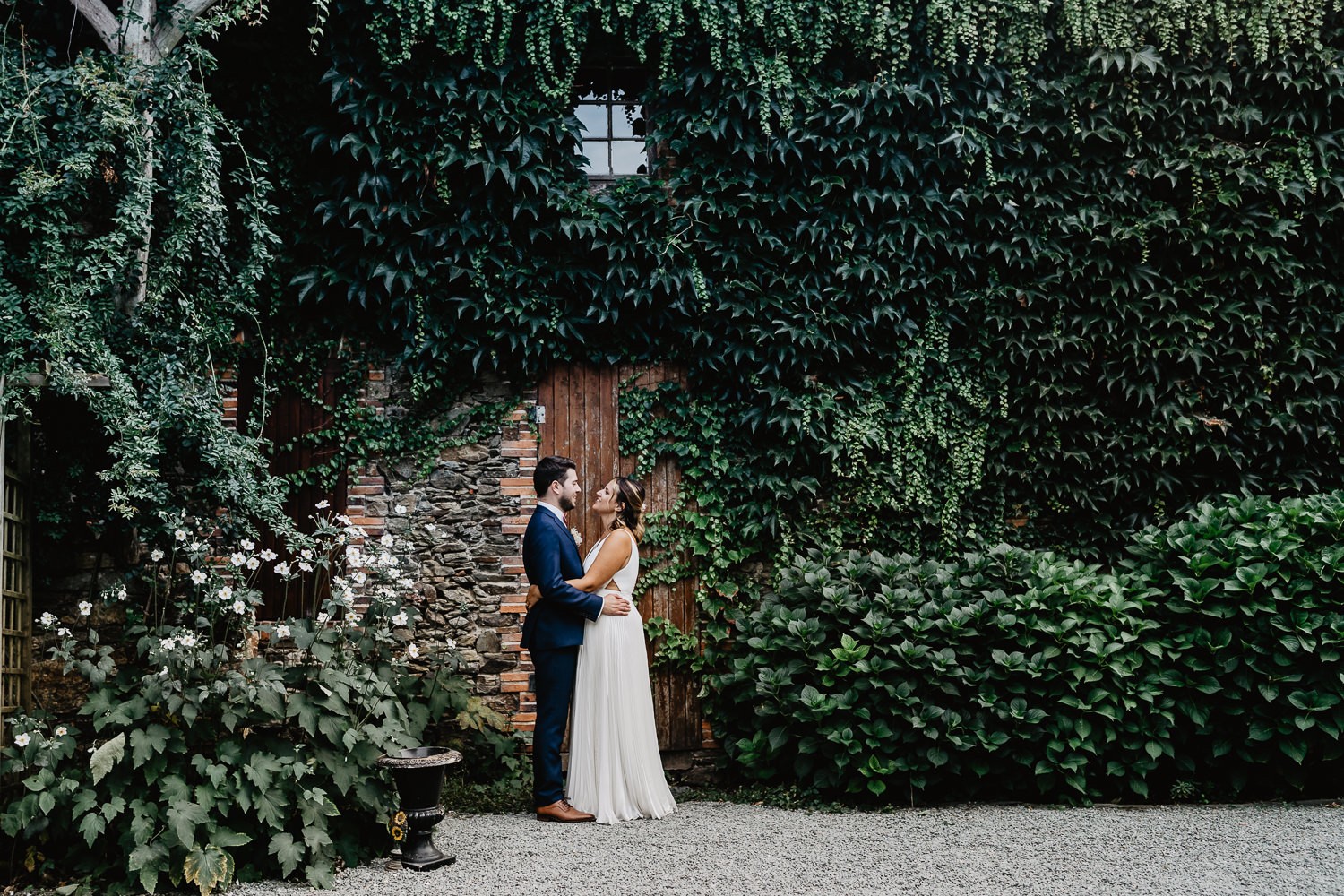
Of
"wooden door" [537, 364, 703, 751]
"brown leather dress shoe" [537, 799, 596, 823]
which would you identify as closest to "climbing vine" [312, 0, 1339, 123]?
"wooden door" [537, 364, 703, 751]

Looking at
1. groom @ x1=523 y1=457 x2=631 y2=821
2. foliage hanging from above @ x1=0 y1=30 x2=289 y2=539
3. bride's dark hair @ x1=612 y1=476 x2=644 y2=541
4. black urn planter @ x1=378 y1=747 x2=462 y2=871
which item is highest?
foliage hanging from above @ x1=0 y1=30 x2=289 y2=539

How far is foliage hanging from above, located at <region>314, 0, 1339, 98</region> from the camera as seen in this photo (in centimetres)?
661

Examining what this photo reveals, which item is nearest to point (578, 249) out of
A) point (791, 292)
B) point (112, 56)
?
point (791, 292)

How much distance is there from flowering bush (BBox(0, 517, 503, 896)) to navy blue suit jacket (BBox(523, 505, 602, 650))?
906mm

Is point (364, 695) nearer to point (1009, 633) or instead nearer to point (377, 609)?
point (377, 609)

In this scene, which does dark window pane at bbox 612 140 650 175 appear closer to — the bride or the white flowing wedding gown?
the bride

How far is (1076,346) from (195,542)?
581 cm

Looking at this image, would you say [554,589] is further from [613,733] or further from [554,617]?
[613,733]

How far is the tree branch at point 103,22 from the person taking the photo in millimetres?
5398

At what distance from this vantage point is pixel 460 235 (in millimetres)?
6656

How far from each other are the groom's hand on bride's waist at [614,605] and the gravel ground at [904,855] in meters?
1.14

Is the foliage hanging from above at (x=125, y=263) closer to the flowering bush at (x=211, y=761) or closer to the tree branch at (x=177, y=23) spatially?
the tree branch at (x=177, y=23)

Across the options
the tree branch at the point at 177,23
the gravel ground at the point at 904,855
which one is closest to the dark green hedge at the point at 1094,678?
the gravel ground at the point at 904,855

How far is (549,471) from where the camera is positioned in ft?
18.3
